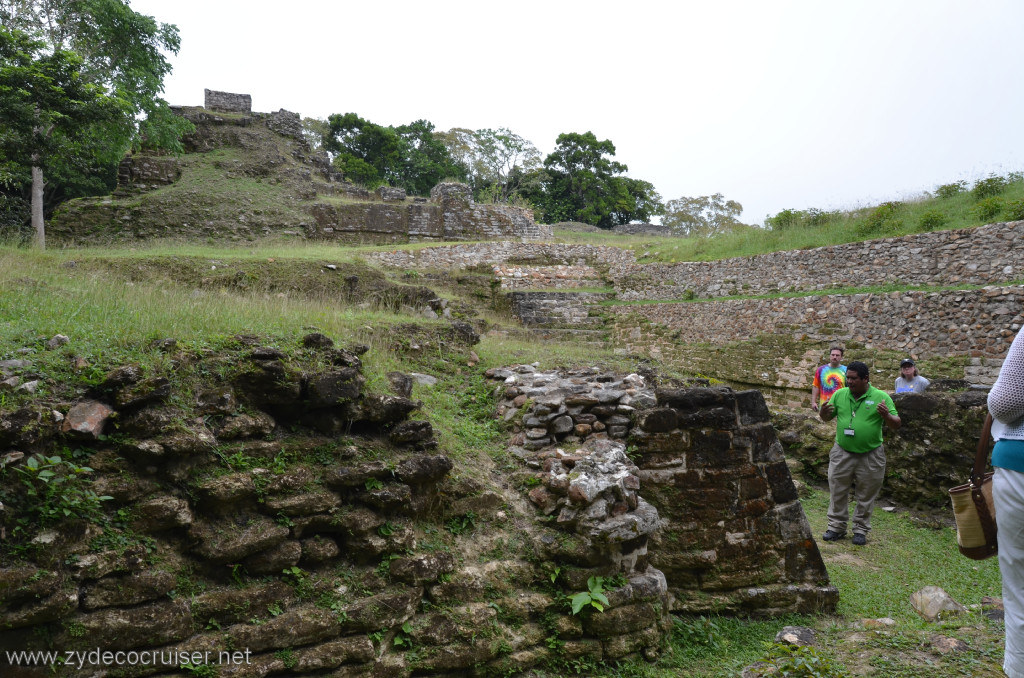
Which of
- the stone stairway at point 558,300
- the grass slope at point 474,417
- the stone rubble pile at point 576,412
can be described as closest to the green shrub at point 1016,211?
the grass slope at point 474,417

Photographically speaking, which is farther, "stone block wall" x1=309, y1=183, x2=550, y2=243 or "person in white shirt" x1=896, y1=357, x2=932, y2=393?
"stone block wall" x1=309, y1=183, x2=550, y2=243

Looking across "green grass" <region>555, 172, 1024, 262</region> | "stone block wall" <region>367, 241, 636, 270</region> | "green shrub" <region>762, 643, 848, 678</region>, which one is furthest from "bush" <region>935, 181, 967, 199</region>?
"green shrub" <region>762, 643, 848, 678</region>

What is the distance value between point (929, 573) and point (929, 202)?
12.0m

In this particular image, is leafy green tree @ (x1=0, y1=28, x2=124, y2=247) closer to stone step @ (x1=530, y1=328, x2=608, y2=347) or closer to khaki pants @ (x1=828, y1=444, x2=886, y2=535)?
stone step @ (x1=530, y1=328, x2=608, y2=347)

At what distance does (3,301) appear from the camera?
414cm

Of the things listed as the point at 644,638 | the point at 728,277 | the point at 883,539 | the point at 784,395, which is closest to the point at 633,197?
the point at 728,277

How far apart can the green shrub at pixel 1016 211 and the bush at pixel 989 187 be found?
1.59m

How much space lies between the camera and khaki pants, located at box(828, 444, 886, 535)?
5500 millimetres

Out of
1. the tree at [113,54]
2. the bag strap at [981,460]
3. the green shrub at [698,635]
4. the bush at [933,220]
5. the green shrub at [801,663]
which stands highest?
the tree at [113,54]

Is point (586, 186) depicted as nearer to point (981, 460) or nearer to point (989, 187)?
point (989, 187)

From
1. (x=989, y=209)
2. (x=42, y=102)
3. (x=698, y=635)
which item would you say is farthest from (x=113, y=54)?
(x=989, y=209)

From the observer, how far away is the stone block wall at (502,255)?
49.1 feet

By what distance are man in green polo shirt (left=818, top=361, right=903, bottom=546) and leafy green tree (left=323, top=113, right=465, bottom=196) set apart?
103 ft

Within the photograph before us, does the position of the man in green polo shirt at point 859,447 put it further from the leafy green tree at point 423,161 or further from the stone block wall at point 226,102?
the leafy green tree at point 423,161
